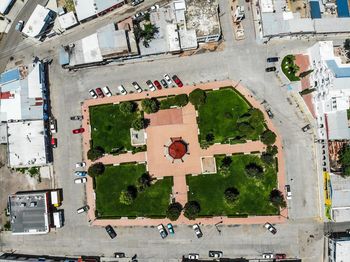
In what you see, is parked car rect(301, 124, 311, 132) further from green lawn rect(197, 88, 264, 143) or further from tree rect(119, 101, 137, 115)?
tree rect(119, 101, 137, 115)

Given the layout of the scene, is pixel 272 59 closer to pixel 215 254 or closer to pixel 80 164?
pixel 215 254

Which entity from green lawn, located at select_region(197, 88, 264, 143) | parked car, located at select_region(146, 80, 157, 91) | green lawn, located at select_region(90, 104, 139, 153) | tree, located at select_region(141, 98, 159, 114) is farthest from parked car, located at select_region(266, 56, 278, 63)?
green lawn, located at select_region(90, 104, 139, 153)

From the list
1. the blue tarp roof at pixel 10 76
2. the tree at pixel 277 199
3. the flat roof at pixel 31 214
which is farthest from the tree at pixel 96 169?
the tree at pixel 277 199

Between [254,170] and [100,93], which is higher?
[100,93]

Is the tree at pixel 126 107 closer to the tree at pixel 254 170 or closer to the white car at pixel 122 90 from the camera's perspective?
the white car at pixel 122 90

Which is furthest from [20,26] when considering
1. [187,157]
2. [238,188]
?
[238,188]
